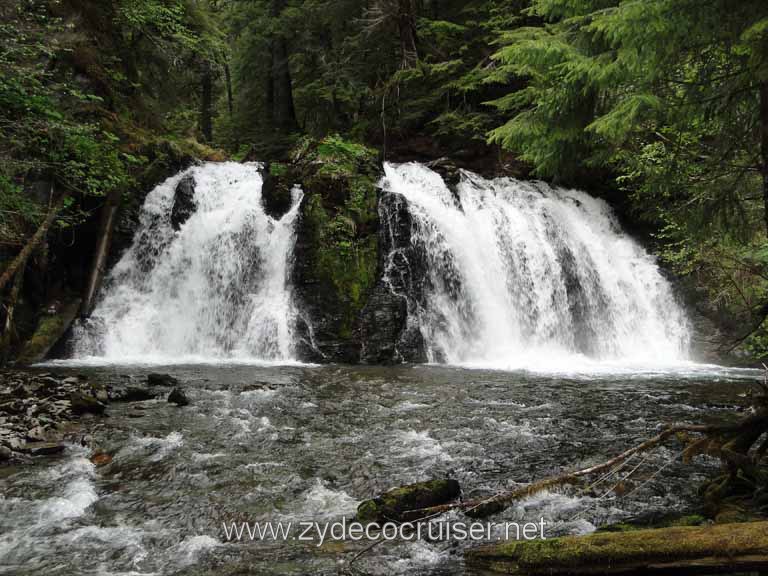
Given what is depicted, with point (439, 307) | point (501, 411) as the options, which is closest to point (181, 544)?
point (501, 411)

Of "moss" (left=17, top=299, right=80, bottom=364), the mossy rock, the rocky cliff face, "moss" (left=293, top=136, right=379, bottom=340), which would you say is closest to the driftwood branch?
the rocky cliff face

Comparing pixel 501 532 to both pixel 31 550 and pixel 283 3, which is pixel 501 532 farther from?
→ pixel 283 3

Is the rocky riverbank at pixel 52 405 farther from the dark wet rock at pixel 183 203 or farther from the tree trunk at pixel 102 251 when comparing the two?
the dark wet rock at pixel 183 203

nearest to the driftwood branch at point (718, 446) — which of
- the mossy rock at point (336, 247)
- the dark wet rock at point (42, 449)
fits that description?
the dark wet rock at point (42, 449)

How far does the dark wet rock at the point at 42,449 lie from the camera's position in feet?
20.3

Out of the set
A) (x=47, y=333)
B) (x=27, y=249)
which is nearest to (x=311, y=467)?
(x=27, y=249)

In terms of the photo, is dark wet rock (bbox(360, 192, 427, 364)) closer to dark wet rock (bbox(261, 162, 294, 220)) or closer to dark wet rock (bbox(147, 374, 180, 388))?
dark wet rock (bbox(261, 162, 294, 220))

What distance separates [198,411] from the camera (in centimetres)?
824

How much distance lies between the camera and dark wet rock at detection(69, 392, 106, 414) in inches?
308

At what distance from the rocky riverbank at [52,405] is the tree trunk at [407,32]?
1791cm

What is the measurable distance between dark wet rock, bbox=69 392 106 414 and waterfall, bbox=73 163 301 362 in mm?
6050

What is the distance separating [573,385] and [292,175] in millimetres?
10958

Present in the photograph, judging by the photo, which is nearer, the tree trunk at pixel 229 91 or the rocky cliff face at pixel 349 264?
the rocky cliff face at pixel 349 264

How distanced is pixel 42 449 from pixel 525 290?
12640 millimetres
